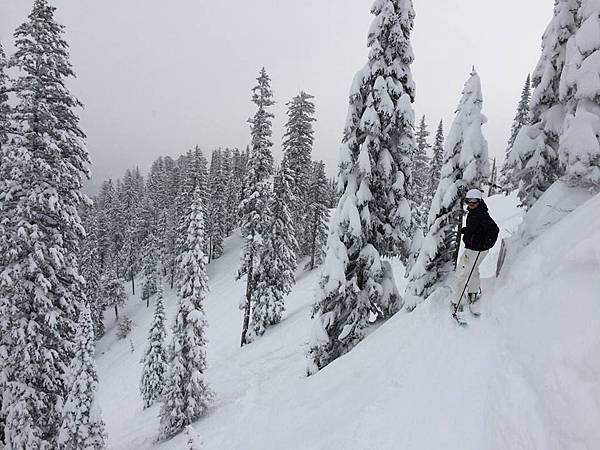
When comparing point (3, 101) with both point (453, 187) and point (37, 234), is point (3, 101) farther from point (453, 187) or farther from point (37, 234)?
point (453, 187)

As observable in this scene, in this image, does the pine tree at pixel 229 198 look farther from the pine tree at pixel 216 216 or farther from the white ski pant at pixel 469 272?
the white ski pant at pixel 469 272

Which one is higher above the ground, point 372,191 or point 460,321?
point 372,191

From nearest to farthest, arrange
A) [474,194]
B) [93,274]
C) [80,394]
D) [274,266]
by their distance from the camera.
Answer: [474,194] < [80,394] < [274,266] < [93,274]

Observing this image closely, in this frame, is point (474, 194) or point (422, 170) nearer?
point (474, 194)

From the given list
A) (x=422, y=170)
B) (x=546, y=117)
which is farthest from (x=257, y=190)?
(x=422, y=170)

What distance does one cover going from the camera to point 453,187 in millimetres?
10484

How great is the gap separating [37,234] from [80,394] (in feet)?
19.9

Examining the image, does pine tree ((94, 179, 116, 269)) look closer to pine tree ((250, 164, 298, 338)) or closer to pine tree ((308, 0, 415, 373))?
pine tree ((250, 164, 298, 338))

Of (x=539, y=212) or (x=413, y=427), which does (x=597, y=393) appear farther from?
(x=539, y=212)

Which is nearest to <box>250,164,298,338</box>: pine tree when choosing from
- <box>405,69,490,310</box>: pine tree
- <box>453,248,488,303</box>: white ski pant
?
<box>405,69,490,310</box>: pine tree

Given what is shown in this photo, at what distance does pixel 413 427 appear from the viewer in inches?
209

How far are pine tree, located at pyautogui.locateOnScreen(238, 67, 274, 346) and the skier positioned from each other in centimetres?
2057

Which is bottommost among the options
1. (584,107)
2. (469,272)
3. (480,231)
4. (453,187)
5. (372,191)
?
(469,272)

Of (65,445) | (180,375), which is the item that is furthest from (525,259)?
(180,375)
